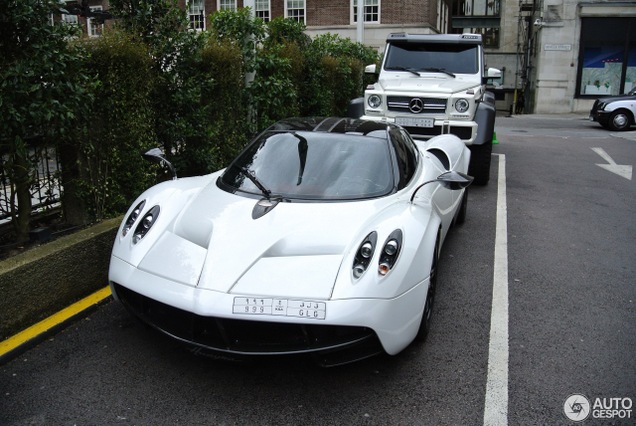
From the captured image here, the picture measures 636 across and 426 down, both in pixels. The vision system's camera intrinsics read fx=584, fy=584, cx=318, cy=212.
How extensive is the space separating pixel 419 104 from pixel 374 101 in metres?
0.81

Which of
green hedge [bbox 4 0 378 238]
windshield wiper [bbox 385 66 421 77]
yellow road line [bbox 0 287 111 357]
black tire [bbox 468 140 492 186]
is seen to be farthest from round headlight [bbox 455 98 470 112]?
yellow road line [bbox 0 287 111 357]

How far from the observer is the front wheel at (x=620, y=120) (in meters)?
19.5

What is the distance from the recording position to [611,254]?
19.2 feet

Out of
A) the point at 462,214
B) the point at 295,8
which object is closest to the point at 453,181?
the point at 462,214

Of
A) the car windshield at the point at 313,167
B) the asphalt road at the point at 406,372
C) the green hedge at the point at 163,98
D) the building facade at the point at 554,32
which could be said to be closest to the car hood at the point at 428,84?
the green hedge at the point at 163,98

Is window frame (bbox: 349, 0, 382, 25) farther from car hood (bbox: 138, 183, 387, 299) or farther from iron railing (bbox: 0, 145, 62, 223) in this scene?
car hood (bbox: 138, 183, 387, 299)

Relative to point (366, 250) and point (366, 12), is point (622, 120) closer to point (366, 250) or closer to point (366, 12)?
point (366, 250)

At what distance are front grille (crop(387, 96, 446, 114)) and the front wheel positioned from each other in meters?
13.5

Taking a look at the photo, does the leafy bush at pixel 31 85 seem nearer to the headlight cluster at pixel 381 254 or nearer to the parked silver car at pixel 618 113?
the headlight cluster at pixel 381 254

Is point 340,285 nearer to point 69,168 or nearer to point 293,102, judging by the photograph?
point 69,168

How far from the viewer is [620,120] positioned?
19547mm

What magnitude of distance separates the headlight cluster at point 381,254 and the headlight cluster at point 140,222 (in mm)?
1445

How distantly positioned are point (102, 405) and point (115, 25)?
4.33 metres

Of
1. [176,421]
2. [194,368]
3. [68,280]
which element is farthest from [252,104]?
[176,421]
